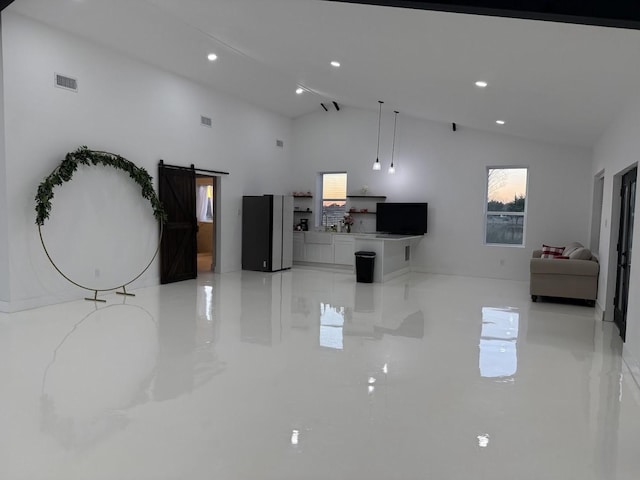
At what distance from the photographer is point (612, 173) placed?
6.14m

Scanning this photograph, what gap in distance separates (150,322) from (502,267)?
706cm

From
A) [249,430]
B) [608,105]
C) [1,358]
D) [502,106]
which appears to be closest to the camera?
[249,430]

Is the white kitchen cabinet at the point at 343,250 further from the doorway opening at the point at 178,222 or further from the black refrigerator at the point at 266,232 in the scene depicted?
the doorway opening at the point at 178,222

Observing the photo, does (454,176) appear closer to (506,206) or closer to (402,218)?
(506,206)

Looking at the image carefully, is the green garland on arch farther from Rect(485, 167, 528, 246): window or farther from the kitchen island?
Rect(485, 167, 528, 246): window

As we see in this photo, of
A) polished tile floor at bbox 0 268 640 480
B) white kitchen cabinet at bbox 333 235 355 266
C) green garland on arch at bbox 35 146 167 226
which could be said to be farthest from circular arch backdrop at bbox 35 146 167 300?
white kitchen cabinet at bbox 333 235 355 266

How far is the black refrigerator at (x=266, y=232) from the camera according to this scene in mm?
9805

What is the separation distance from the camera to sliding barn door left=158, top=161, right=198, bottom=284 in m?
8.15

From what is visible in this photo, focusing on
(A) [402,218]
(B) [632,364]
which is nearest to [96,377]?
(B) [632,364]

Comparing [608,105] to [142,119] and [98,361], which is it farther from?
[142,119]

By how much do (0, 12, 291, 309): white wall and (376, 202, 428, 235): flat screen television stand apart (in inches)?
131

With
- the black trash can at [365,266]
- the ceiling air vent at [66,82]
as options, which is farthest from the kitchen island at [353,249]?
the ceiling air vent at [66,82]

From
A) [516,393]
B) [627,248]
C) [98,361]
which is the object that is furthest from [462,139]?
[98,361]

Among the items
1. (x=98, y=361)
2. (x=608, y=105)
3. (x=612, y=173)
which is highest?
(x=608, y=105)
